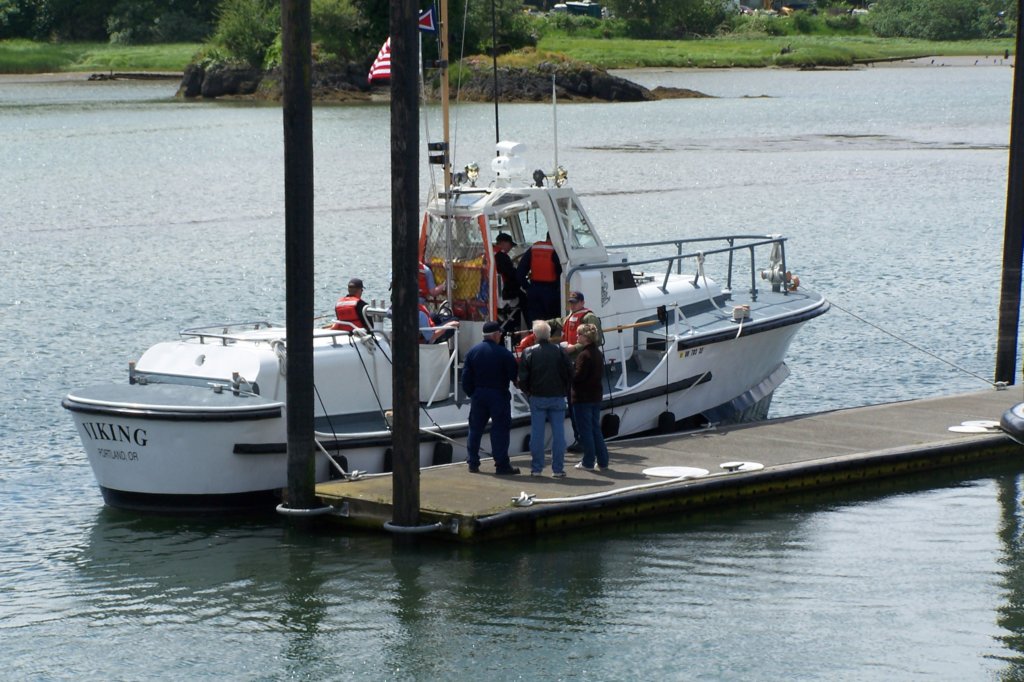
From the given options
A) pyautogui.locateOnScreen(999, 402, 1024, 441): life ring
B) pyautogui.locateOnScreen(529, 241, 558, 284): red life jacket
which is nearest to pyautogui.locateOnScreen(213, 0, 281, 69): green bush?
pyautogui.locateOnScreen(529, 241, 558, 284): red life jacket

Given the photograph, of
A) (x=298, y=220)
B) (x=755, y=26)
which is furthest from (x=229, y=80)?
(x=298, y=220)

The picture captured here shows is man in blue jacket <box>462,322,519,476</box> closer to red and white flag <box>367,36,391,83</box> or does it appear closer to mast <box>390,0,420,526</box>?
mast <box>390,0,420,526</box>

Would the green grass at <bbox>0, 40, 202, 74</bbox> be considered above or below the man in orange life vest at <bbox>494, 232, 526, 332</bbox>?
above

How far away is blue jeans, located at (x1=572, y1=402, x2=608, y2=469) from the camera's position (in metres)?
14.5

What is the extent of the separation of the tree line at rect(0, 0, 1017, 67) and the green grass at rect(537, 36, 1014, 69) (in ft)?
5.29

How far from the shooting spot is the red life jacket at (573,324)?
15.0m

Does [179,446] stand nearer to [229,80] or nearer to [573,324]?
[573,324]

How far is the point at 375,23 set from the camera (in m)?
84.3

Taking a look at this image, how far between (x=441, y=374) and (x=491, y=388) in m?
1.21

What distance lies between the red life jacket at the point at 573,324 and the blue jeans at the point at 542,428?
80 cm

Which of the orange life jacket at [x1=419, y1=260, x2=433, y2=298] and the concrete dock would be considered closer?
the concrete dock

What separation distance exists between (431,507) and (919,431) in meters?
5.86

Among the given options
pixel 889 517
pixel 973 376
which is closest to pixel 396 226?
pixel 889 517

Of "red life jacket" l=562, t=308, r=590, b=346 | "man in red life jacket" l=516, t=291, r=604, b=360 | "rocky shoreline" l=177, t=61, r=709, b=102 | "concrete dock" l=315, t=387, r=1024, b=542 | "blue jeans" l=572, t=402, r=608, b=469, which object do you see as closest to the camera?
"concrete dock" l=315, t=387, r=1024, b=542
